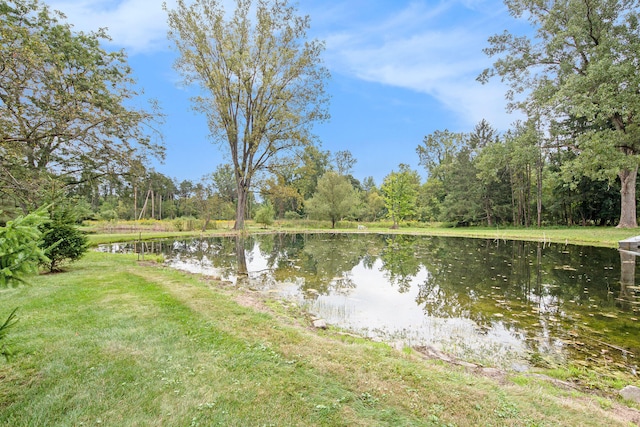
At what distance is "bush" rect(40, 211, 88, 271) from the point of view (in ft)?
26.4

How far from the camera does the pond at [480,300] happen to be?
15.3ft

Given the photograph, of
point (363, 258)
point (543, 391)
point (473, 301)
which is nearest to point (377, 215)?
point (363, 258)

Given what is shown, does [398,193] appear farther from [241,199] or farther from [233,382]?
[233,382]

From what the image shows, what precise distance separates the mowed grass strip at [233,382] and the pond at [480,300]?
1.30m

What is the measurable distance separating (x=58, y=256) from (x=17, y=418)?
24.9 ft

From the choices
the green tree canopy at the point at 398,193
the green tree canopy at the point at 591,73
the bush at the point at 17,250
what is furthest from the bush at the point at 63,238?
the green tree canopy at the point at 398,193

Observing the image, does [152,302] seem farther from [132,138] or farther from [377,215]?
[377,215]

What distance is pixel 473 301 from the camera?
23.4 feet

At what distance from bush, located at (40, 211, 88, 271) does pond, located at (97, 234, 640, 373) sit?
11.2 ft

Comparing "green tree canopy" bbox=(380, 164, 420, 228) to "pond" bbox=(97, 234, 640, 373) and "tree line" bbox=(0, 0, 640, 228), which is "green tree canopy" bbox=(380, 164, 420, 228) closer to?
"tree line" bbox=(0, 0, 640, 228)

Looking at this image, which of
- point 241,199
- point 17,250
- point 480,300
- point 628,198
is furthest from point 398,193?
point 17,250

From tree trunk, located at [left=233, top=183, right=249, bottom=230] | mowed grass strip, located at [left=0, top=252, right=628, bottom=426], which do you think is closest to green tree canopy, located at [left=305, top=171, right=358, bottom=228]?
tree trunk, located at [left=233, top=183, right=249, bottom=230]

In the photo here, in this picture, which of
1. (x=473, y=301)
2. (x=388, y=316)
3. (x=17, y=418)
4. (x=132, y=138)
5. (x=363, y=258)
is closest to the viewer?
(x=17, y=418)

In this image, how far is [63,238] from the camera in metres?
8.16
